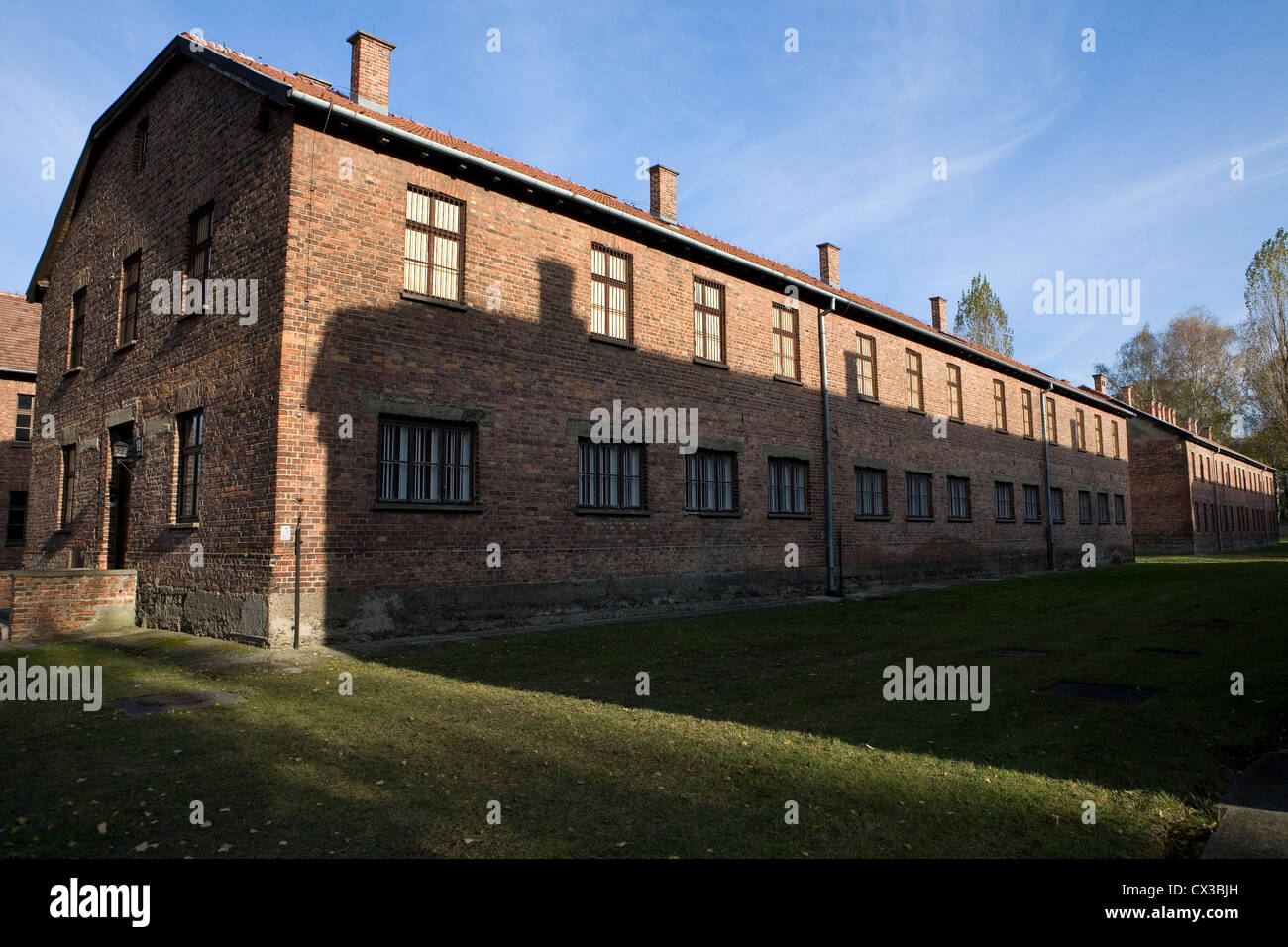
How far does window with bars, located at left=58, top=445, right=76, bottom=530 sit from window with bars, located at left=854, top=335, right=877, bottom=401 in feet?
59.0

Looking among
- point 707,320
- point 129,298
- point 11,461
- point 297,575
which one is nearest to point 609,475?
point 707,320

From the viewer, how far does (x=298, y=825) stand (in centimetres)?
408

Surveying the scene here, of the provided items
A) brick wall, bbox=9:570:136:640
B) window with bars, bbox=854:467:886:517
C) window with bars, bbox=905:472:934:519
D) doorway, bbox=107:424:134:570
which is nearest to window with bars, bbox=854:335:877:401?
window with bars, bbox=854:467:886:517

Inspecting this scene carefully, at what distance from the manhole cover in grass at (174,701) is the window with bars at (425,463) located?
13.4 ft

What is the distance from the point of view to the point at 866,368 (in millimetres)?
21234

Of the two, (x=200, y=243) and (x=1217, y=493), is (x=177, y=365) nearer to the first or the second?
(x=200, y=243)

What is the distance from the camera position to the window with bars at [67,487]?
1628cm

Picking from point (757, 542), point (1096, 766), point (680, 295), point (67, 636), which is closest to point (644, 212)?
point (680, 295)

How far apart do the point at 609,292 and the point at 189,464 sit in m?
7.77

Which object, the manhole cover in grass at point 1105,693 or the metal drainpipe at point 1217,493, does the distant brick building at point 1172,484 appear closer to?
the metal drainpipe at point 1217,493

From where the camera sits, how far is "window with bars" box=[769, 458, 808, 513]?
17953mm

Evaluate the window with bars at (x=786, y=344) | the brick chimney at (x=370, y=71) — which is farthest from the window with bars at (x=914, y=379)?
the brick chimney at (x=370, y=71)

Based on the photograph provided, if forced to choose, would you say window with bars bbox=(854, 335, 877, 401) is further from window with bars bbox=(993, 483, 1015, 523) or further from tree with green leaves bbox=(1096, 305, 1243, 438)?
tree with green leaves bbox=(1096, 305, 1243, 438)
